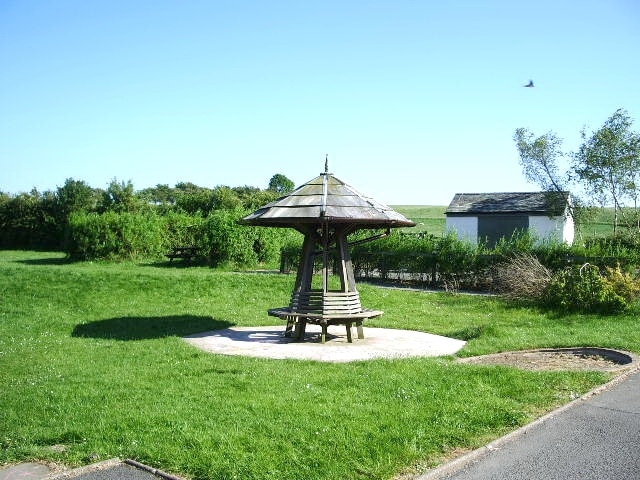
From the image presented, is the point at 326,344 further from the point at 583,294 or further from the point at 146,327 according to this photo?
the point at 583,294

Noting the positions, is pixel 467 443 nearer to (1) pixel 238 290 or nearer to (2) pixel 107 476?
(2) pixel 107 476

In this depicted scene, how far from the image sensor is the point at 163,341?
37.6 ft

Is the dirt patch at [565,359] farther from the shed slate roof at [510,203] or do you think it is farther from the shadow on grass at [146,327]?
the shed slate roof at [510,203]

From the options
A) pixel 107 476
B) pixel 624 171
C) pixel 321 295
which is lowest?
pixel 107 476

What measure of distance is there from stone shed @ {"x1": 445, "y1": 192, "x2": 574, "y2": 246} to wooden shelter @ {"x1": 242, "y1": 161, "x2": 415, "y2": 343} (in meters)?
26.0

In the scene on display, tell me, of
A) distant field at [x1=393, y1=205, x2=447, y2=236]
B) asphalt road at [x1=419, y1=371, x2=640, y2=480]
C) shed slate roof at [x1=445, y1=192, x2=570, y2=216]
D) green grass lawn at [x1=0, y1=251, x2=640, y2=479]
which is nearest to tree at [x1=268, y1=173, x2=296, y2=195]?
distant field at [x1=393, y1=205, x2=447, y2=236]

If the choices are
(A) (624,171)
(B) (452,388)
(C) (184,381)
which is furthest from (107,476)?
(A) (624,171)

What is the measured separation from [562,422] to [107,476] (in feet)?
14.9

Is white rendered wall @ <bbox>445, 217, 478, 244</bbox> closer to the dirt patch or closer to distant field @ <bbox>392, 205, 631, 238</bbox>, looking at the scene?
distant field @ <bbox>392, 205, 631, 238</bbox>

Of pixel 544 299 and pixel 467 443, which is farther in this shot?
pixel 544 299

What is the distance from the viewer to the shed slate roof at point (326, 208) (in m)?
10.9

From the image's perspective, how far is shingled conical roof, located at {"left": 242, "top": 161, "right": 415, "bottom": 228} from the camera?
1095 centimetres

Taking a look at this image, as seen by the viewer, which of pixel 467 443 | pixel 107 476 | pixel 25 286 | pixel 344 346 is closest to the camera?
pixel 107 476

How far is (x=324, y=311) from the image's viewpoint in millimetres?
11375
